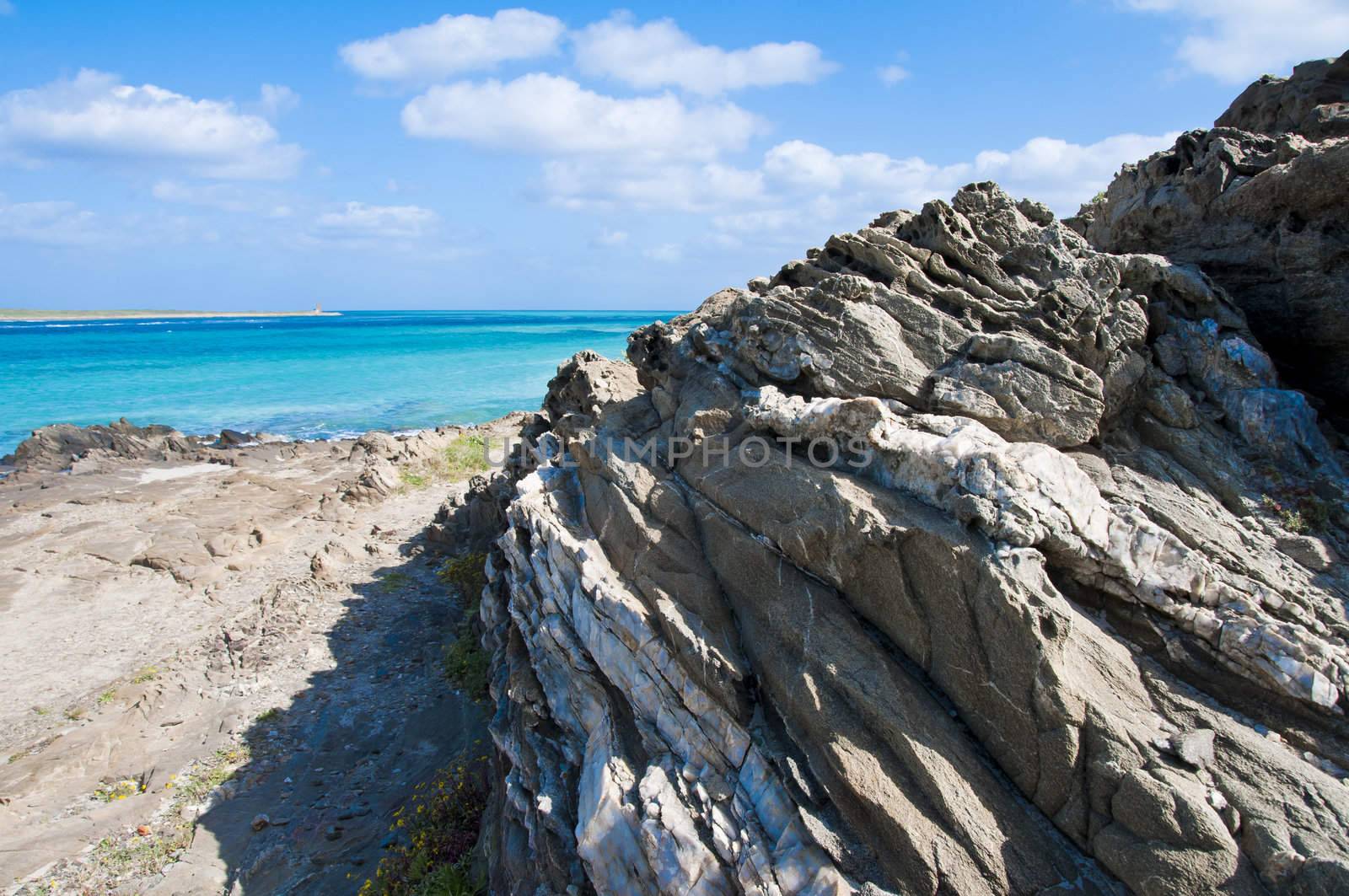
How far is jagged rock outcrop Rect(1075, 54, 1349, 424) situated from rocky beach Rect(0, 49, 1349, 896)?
0.06 meters

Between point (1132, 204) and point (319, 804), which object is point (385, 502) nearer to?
point (319, 804)

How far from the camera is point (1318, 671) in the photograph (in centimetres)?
675

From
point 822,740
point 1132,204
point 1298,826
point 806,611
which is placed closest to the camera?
point 1298,826

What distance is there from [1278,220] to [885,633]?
976 cm

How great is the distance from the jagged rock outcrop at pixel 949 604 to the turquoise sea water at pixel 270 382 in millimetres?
20259

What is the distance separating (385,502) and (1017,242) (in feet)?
82.2

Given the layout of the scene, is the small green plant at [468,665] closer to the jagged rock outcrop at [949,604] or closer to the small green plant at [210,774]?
the jagged rock outcrop at [949,604]

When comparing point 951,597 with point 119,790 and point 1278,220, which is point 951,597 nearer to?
point 1278,220

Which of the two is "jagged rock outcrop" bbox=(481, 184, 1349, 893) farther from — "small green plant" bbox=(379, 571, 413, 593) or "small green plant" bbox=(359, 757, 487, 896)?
"small green plant" bbox=(379, 571, 413, 593)

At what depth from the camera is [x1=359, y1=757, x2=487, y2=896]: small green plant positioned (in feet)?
35.0

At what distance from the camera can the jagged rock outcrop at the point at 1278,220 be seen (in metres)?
10.5

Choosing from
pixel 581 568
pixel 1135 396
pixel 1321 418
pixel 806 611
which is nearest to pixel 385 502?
pixel 581 568

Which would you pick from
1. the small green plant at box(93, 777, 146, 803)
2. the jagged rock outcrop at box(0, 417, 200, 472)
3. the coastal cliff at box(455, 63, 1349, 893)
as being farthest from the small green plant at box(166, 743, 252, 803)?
the jagged rock outcrop at box(0, 417, 200, 472)

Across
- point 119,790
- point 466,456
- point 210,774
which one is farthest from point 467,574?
point 466,456
